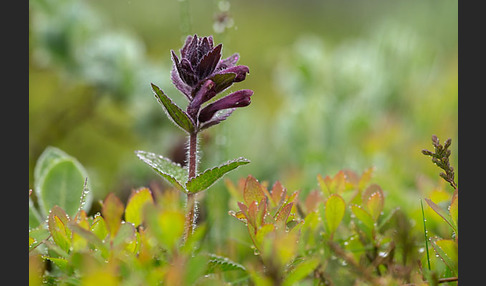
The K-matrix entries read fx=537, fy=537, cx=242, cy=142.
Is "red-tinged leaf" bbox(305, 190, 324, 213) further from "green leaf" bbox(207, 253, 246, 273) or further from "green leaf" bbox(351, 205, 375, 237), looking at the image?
"green leaf" bbox(207, 253, 246, 273)

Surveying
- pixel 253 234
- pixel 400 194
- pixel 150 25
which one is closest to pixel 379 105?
pixel 400 194

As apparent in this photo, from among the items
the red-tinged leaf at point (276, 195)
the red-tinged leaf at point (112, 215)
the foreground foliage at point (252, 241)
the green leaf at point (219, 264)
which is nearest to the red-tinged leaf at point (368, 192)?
the foreground foliage at point (252, 241)

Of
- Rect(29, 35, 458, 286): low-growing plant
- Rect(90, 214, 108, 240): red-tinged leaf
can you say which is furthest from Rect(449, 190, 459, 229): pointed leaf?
Rect(90, 214, 108, 240): red-tinged leaf

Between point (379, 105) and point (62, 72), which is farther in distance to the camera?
point (379, 105)

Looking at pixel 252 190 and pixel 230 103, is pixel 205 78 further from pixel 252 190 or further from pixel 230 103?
pixel 252 190

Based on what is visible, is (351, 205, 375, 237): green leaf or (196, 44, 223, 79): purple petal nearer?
(196, 44, 223, 79): purple petal

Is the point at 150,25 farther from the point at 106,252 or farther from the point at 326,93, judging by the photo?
the point at 106,252
